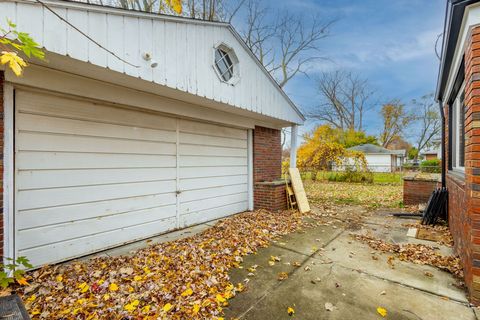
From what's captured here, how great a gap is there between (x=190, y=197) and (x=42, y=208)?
2480 mm

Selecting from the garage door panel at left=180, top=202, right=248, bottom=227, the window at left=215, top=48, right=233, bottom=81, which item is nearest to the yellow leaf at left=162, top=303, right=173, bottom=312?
the garage door panel at left=180, top=202, right=248, bottom=227

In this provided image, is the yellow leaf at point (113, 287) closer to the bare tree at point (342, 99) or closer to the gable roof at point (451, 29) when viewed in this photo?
the gable roof at point (451, 29)

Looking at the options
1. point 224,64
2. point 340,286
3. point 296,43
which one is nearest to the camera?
point 340,286

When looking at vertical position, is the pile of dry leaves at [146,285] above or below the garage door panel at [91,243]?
below

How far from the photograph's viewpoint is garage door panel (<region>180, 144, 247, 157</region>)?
4875mm

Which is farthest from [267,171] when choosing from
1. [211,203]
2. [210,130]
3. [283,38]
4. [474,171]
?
[283,38]

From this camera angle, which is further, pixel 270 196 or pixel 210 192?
pixel 270 196

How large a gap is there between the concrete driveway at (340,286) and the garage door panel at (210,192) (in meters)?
1.99

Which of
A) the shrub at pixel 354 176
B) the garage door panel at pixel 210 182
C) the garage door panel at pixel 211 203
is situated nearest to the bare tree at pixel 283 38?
the shrub at pixel 354 176

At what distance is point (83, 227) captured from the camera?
11.3 feet

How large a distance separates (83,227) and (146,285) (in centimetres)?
161

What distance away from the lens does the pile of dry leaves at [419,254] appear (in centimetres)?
312

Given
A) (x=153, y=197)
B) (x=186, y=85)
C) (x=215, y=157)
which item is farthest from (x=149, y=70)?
(x=215, y=157)

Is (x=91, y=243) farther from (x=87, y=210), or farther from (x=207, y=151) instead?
(x=207, y=151)
